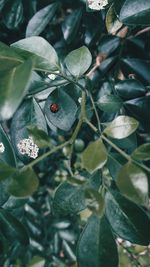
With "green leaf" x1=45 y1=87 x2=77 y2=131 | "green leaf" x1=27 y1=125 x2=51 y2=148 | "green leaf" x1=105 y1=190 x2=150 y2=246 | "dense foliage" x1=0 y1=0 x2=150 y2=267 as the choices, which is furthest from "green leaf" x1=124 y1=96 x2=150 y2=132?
"green leaf" x1=27 y1=125 x2=51 y2=148

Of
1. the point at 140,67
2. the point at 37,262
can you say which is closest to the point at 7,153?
the point at 140,67

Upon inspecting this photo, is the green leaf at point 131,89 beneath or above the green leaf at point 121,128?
beneath

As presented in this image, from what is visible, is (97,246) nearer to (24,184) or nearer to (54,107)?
(24,184)

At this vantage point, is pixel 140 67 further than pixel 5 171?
Yes

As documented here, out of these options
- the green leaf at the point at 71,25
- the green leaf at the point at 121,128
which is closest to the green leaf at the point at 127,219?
the green leaf at the point at 121,128

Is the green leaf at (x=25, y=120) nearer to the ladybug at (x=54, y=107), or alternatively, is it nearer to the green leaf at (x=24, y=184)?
the ladybug at (x=54, y=107)

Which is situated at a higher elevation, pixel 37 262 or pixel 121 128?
pixel 121 128
